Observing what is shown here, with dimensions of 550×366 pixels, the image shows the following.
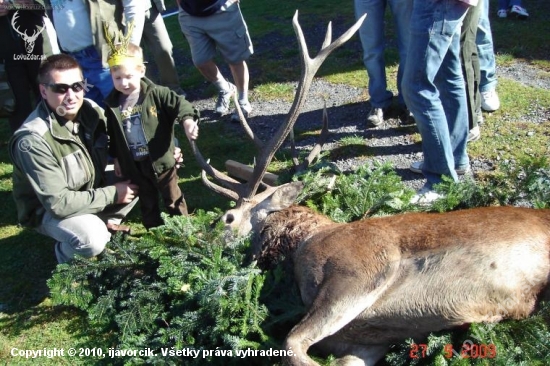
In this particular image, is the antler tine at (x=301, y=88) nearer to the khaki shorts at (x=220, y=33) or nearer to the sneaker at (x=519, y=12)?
the khaki shorts at (x=220, y=33)

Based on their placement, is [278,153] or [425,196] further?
[278,153]

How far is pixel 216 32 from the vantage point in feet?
22.1

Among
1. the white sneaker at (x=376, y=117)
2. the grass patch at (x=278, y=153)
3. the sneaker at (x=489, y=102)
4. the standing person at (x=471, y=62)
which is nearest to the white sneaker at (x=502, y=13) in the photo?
the grass patch at (x=278, y=153)

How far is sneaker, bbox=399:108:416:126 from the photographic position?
659cm

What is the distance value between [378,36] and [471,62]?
118 cm

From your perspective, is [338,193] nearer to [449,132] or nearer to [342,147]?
[449,132]

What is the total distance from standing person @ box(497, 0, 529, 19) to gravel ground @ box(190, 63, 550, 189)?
2215 mm

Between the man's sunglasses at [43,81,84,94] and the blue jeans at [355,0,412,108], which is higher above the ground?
the man's sunglasses at [43,81,84,94]

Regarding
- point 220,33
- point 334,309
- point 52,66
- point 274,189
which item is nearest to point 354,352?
point 334,309

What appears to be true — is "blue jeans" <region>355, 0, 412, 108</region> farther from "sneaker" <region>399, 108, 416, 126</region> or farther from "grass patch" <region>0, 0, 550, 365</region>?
"grass patch" <region>0, 0, 550, 365</region>

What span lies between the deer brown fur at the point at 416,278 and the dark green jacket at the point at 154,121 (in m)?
1.75

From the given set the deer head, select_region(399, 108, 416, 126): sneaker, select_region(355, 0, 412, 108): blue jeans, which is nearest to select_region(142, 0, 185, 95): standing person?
select_region(355, 0, 412, 108): blue jeans

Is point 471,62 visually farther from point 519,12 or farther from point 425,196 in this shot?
point 519,12

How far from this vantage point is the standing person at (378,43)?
6066mm
